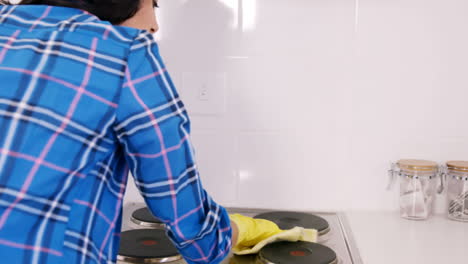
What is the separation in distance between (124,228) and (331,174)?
0.56 metres

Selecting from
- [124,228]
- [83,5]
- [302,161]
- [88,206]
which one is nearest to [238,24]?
[302,161]

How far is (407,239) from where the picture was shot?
3.72 ft

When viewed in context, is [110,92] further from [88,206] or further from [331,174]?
[331,174]

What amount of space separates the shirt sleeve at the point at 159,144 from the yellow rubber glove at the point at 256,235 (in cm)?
30

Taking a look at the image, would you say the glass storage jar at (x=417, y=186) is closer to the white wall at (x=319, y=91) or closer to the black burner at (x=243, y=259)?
the white wall at (x=319, y=91)

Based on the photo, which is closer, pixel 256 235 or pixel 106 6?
pixel 106 6

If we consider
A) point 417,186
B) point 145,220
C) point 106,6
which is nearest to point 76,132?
point 106,6

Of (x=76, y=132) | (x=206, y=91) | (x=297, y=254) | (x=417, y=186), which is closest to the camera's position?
(x=76, y=132)

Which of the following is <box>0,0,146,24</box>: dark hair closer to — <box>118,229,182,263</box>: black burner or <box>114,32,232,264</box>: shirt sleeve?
<box>114,32,232,264</box>: shirt sleeve

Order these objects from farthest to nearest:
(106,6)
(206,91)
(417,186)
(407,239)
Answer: (206,91), (417,186), (407,239), (106,6)

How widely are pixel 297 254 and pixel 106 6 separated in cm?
61

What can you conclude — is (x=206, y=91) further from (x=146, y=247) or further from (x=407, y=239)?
(x=407, y=239)

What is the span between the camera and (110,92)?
21.9 inches

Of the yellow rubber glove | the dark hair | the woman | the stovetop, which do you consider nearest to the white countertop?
the stovetop
